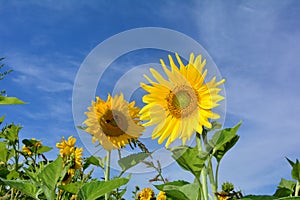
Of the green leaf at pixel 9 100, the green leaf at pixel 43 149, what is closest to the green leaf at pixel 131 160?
the green leaf at pixel 9 100

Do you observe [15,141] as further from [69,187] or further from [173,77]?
[173,77]

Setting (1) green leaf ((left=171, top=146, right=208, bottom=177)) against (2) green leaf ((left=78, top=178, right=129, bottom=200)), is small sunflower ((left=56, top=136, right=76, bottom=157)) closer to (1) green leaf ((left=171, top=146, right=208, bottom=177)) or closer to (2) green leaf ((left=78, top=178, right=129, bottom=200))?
(2) green leaf ((left=78, top=178, right=129, bottom=200))

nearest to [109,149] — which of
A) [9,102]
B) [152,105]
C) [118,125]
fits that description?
[118,125]

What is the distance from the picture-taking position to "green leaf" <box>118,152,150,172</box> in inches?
60.8

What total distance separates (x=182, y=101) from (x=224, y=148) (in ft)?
0.93

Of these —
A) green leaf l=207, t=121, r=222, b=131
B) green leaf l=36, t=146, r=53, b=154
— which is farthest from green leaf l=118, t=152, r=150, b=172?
green leaf l=36, t=146, r=53, b=154

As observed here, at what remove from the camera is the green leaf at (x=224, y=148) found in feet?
3.67

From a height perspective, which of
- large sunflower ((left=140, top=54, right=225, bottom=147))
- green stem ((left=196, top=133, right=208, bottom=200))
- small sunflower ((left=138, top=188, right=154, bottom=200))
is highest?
small sunflower ((left=138, top=188, right=154, bottom=200))

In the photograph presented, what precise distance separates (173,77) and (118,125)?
56 cm

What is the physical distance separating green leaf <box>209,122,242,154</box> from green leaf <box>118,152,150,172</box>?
494mm

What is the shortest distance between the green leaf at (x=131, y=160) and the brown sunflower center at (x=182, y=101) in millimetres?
242

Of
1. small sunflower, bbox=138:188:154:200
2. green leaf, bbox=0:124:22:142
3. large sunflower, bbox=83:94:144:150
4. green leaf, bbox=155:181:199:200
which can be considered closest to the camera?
green leaf, bbox=155:181:199:200

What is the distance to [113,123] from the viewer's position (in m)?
1.82

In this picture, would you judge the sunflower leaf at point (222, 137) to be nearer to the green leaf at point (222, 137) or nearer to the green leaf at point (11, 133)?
the green leaf at point (222, 137)
